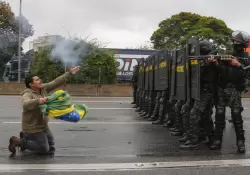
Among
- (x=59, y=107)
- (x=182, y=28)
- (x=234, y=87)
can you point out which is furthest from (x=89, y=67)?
(x=182, y=28)

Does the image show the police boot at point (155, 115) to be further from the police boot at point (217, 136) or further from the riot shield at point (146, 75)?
the police boot at point (217, 136)

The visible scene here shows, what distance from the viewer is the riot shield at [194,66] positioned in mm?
6508

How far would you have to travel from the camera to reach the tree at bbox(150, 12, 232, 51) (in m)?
44.1

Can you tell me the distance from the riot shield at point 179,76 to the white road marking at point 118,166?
6.13ft

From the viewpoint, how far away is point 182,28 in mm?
45656

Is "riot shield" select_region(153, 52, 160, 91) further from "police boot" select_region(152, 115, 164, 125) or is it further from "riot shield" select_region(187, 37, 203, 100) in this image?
"riot shield" select_region(187, 37, 203, 100)

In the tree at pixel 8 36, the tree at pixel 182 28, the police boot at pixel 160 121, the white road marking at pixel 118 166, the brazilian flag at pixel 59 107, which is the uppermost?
the tree at pixel 182 28

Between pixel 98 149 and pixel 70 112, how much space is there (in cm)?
108

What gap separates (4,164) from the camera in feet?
18.2

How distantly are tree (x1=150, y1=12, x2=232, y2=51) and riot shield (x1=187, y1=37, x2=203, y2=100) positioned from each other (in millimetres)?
36006

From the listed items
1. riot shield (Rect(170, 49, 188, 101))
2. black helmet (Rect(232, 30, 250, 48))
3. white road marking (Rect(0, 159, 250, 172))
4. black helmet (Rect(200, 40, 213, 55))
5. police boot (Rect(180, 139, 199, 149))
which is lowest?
white road marking (Rect(0, 159, 250, 172))

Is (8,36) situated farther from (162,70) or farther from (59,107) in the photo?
(59,107)

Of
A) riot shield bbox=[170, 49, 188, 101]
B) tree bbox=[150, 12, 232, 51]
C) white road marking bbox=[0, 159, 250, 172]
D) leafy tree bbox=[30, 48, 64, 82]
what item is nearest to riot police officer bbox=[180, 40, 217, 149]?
riot shield bbox=[170, 49, 188, 101]

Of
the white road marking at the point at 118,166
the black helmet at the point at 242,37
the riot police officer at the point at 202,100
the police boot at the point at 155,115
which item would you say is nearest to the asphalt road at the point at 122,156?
the white road marking at the point at 118,166
